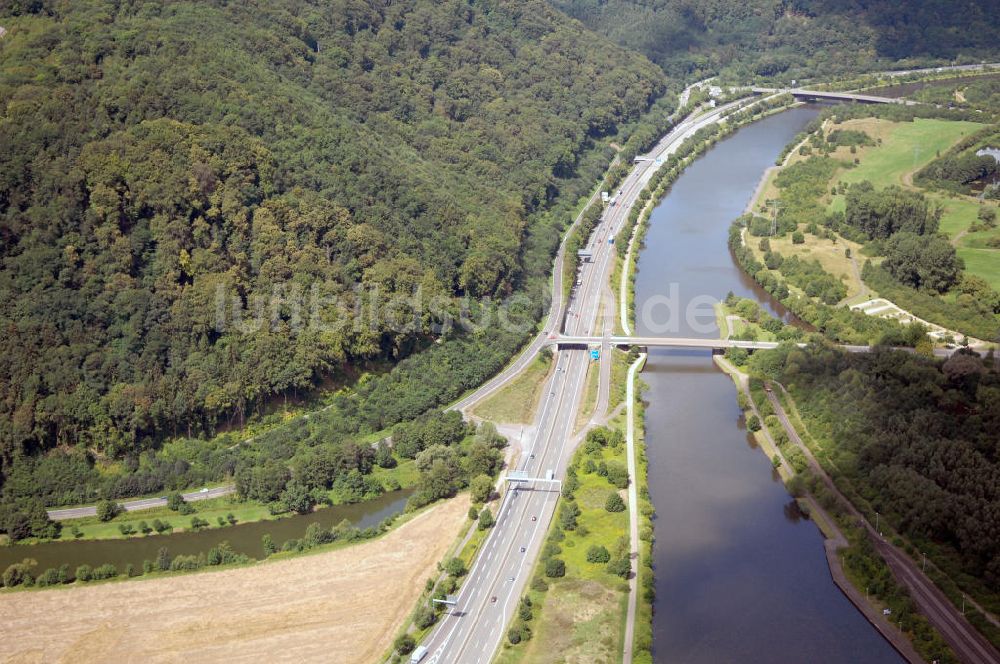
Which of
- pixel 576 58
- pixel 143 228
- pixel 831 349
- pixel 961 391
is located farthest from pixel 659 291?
pixel 576 58

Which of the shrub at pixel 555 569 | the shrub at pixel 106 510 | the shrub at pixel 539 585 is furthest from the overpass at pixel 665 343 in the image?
the shrub at pixel 106 510

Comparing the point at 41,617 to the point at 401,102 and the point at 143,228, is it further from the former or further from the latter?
the point at 401,102

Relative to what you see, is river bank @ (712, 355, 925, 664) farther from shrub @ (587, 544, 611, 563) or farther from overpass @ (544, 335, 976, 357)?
shrub @ (587, 544, 611, 563)

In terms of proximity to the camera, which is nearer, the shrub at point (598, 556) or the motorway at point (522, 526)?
the motorway at point (522, 526)

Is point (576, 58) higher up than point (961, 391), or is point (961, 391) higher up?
point (576, 58)

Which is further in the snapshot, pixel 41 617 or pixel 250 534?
pixel 250 534

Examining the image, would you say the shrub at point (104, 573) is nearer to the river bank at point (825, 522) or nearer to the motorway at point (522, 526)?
the motorway at point (522, 526)

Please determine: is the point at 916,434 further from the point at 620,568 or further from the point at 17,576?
the point at 17,576
